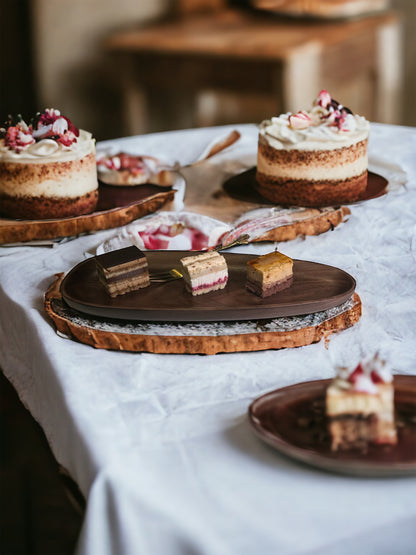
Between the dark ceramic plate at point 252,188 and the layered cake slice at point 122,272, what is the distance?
1.79 ft

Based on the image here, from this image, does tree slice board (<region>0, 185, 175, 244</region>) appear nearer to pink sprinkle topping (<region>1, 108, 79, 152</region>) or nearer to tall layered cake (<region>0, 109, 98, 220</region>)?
tall layered cake (<region>0, 109, 98, 220</region>)

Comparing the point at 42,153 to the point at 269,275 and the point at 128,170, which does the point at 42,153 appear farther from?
the point at 269,275

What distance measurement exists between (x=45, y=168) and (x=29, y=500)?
0.77 metres

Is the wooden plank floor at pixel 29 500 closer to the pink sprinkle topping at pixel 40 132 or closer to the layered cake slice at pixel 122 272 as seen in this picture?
the pink sprinkle topping at pixel 40 132

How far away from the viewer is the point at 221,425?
2.85 feet

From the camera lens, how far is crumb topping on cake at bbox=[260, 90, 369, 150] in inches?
60.1

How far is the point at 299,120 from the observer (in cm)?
154

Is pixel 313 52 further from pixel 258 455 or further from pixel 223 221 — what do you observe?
pixel 258 455

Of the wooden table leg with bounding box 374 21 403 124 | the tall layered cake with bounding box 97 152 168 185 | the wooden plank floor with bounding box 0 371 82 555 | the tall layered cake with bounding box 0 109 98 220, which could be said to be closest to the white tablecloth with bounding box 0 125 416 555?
the tall layered cake with bounding box 0 109 98 220

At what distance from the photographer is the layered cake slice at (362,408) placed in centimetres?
78

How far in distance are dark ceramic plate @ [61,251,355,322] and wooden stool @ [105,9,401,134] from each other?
2174mm

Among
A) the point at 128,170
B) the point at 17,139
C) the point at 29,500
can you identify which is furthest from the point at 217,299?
the point at 29,500

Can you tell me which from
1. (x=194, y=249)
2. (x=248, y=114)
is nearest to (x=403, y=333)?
(x=194, y=249)

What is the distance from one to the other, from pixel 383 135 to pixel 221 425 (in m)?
1.44
